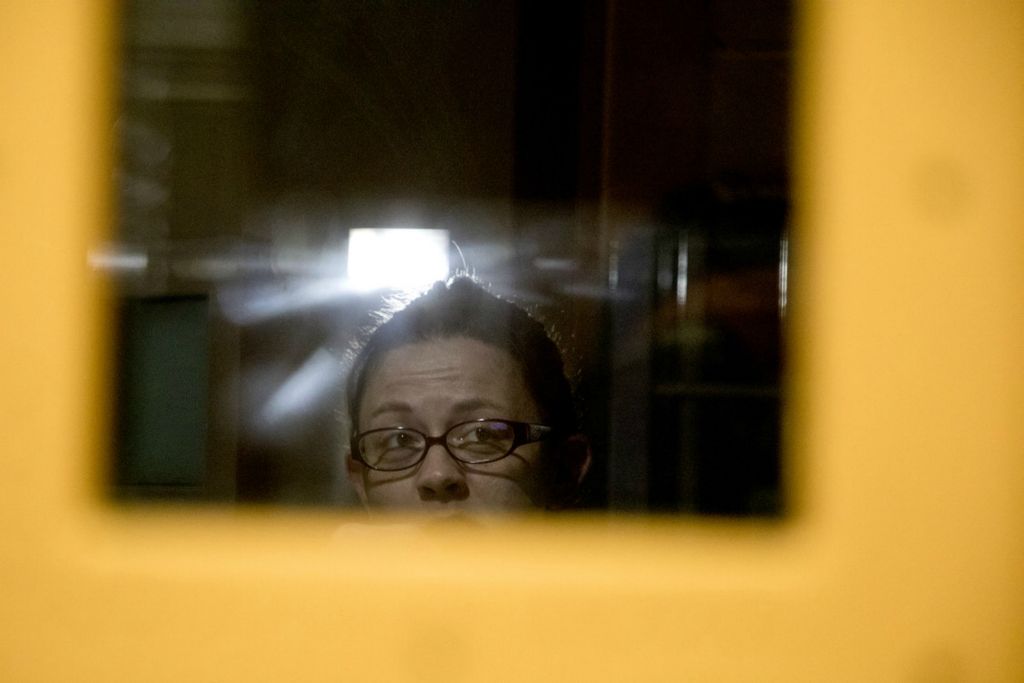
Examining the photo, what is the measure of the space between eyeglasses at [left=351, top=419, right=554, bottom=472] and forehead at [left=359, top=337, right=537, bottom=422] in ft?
0.10

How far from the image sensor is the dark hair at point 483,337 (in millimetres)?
1559

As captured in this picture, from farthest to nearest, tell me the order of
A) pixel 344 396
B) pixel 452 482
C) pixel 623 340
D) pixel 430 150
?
1. pixel 430 150
2. pixel 344 396
3. pixel 623 340
4. pixel 452 482

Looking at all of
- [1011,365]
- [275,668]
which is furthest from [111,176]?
[1011,365]

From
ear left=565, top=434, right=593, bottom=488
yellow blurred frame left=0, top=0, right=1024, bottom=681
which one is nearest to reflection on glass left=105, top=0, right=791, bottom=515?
ear left=565, top=434, right=593, bottom=488

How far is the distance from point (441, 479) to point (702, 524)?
797 mm

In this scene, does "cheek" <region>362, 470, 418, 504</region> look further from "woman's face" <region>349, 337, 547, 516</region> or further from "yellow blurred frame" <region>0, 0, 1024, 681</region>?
"yellow blurred frame" <region>0, 0, 1024, 681</region>

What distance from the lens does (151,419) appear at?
4.75ft

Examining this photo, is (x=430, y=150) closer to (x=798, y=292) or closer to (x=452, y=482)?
(x=452, y=482)

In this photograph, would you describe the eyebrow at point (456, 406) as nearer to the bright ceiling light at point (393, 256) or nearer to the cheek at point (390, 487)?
the cheek at point (390, 487)

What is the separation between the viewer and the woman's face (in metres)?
1.42

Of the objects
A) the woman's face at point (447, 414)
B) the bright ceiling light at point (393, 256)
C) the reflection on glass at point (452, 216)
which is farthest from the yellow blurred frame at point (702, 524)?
the bright ceiling light at point (393, 256)

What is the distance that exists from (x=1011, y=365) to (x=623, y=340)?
0.90 metres

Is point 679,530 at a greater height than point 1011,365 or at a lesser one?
lesser

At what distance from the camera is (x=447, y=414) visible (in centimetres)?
149
